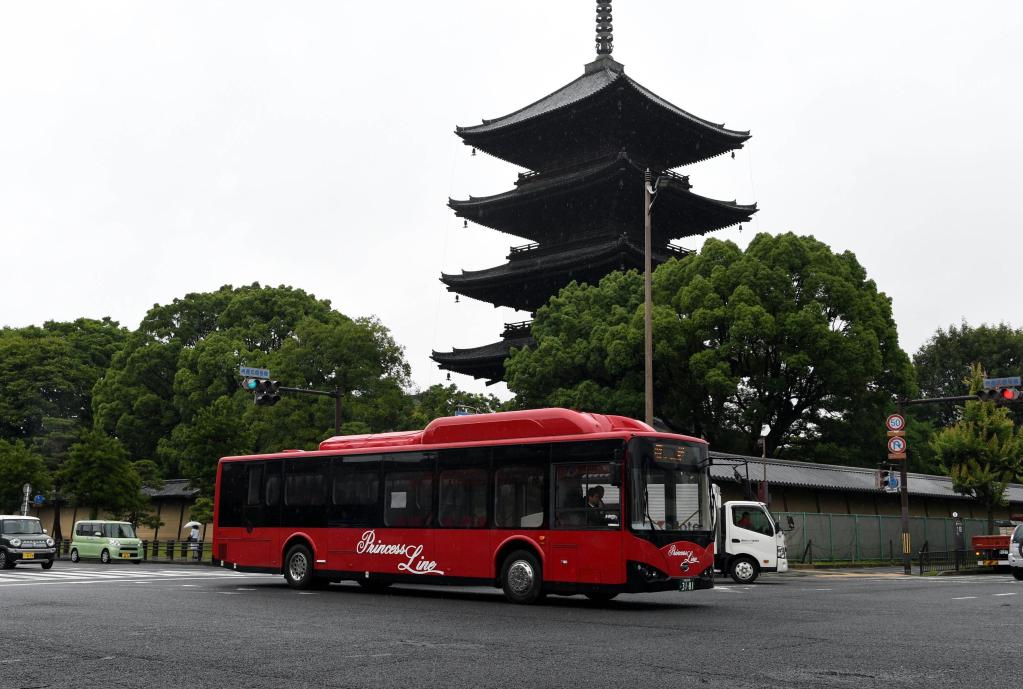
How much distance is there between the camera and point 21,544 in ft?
100

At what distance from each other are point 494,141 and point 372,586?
38.3m

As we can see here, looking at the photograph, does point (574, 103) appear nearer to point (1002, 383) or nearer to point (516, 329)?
point (516, 329)

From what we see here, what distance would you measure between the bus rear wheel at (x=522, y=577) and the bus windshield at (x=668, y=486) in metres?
1.92

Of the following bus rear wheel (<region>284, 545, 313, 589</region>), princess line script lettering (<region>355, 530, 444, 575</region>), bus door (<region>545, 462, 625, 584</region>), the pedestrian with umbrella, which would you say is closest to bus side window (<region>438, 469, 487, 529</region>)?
princess line script lettering (<region>355, 530, 444, 575</region>)

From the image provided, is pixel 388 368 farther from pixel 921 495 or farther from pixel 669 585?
pixel 669 585

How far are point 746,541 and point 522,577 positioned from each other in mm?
10949

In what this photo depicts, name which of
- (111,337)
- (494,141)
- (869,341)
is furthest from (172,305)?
(869,341)

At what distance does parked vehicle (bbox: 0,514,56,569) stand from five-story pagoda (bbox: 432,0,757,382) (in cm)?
2592

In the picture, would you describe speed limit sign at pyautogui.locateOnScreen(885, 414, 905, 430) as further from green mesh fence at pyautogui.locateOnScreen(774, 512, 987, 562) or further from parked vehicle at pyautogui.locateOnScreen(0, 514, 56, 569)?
parked vehicle at pyautogui.locateOnScreen(0, 514, 56, 569)

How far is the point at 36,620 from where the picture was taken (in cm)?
1302

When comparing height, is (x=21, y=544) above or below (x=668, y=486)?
below

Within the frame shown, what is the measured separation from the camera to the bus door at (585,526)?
1518 cm

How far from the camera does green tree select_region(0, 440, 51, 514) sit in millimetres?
48500

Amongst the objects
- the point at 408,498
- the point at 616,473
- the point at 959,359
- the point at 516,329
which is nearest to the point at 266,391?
the point at 408,498
